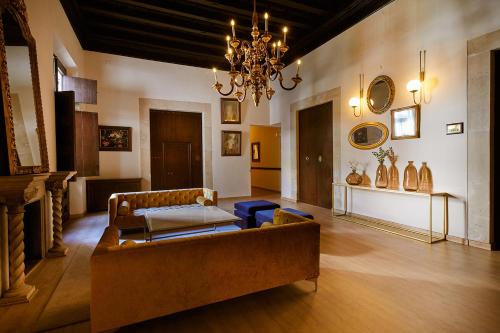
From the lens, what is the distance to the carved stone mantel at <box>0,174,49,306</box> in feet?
7.41

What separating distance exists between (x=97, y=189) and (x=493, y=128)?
7.36m

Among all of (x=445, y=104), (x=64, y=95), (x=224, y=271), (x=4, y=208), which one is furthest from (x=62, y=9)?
(x=445, y=104)

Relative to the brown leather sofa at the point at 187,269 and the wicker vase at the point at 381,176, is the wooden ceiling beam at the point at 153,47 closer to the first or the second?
the wicker vase at the point at 381,176

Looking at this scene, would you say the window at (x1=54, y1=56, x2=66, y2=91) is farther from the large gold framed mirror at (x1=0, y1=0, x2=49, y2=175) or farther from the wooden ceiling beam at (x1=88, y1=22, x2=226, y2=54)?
the large gold framed mirror at (x1=0, y1=0, x2=49, y2=175)

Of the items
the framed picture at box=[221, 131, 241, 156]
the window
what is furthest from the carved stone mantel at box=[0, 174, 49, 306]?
the framed picture at box=[221, 131, 241, 156]

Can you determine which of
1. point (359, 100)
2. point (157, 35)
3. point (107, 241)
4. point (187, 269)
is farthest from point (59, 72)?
point (359, 100)

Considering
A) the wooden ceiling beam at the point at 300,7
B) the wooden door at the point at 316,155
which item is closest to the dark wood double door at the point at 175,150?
the wooden door at the point at 316,155

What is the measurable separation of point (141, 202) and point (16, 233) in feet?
7.30

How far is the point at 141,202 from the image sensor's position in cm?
464

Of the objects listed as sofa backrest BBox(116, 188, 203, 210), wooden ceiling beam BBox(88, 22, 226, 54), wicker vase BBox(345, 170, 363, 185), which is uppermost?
wooden ceiling beam BBox(88, 22, 226, 54)

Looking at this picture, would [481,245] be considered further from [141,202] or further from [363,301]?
[141,202]

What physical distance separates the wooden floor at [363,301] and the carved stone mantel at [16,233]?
125mm

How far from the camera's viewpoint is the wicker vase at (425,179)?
402 cm

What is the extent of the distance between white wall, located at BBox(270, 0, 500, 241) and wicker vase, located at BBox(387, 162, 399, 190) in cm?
11
